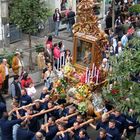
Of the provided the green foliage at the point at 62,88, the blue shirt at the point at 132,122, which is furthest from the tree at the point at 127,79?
the green foliage at the point at 62,88

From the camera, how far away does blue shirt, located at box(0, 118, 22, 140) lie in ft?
44.6

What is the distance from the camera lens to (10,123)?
535 inches

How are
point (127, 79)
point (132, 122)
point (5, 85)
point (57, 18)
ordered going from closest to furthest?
1. point (127, 79)
2. point (132, 122)
3. point (5, 85)
4. point (57, 18)

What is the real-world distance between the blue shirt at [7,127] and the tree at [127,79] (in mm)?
3700

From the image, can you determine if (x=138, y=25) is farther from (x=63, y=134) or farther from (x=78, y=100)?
(x=63, y=134)

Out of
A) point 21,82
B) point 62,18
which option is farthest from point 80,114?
point 62,18

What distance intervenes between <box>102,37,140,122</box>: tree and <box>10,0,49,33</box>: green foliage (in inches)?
383

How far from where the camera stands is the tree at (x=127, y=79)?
10310 mm

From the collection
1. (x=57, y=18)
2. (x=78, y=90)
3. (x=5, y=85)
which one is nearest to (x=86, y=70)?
(x=78, y=90)

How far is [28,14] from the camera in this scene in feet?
66.5

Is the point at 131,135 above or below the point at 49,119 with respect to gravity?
below

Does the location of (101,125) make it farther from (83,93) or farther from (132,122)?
(83,93)

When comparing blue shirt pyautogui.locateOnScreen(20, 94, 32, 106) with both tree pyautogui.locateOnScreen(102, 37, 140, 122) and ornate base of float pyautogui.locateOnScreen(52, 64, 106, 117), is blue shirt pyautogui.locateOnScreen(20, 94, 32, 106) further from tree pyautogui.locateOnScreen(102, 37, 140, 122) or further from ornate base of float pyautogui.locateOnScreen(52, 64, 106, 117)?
tree pyautogui.locateOnScreen(102, 37, 140, 122)

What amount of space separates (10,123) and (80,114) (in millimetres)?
2293
